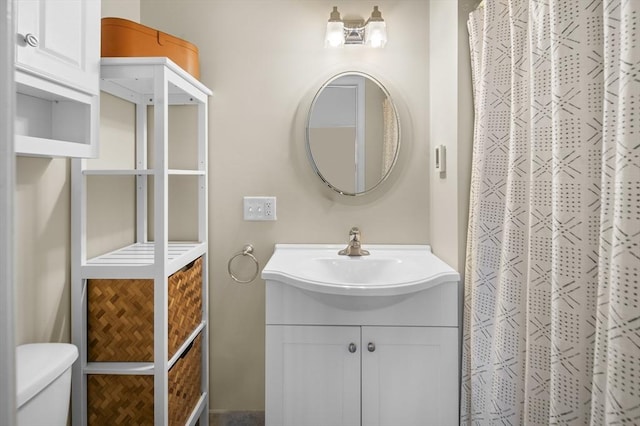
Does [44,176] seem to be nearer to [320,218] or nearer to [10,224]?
[10,224]

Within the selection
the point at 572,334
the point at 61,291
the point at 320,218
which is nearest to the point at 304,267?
the point at 320,218

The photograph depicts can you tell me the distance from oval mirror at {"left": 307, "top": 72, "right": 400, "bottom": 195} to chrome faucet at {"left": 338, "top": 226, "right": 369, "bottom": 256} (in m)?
0.21

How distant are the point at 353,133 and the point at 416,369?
1.07m

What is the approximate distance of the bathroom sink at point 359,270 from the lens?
147 cm

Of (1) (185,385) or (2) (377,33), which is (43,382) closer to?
(1) (185,385)

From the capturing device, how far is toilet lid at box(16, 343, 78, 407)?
103cm

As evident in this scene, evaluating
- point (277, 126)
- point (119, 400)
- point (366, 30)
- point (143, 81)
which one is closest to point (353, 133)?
point (277, 126)

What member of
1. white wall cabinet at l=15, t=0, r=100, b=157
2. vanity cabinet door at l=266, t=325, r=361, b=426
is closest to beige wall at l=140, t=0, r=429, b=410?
vanity cabinet door at l=266, t=325, r=361, b=426

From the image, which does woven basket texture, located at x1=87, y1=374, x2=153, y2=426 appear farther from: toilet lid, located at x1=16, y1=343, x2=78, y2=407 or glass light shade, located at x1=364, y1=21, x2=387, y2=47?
glass light shade, located at x1=364, y1=21, x2=387, y2=47

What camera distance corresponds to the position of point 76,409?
1.49 meters

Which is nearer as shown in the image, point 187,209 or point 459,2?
point 459,2

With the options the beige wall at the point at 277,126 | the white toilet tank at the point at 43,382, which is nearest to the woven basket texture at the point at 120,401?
the white toilet tank at the point at 43,382

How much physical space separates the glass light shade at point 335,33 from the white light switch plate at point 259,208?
2.54 ft

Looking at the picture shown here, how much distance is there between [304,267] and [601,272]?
1.18 metres
